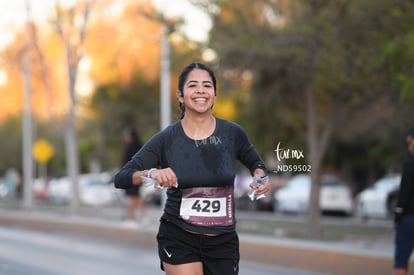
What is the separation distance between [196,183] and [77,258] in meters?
10.5

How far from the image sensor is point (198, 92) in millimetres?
5094

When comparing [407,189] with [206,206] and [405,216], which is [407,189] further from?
[206,206]

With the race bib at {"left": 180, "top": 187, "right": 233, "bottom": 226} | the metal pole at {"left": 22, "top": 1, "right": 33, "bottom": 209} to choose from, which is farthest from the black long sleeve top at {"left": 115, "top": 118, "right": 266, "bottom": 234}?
the metal pole at {"left": 22, "top": 1, "right": 33, "bottom": 209}

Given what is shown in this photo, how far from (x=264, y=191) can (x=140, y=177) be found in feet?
2.42

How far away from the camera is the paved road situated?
42.5 ft

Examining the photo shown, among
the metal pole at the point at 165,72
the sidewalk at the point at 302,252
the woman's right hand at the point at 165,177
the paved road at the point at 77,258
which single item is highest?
the metal pole at the point at 165,72

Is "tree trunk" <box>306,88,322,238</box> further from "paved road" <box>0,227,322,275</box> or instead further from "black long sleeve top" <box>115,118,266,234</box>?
"black long sleeve top" <box>115,118,266,234</box>

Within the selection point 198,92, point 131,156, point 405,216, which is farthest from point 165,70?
point 198,92

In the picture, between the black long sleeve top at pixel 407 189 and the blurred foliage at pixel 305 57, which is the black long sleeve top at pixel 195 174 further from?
the blurred foliage at pixel 305 57

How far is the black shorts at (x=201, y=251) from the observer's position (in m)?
4.96

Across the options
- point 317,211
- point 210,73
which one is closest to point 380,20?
point 317,211

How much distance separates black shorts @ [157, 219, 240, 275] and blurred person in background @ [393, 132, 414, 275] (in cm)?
361

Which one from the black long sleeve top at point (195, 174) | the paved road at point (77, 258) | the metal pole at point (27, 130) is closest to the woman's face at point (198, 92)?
the black long sleeve top at point (195, 174)

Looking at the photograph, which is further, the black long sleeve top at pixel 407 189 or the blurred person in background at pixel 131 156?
the blurred person in background at pixel 131 156
